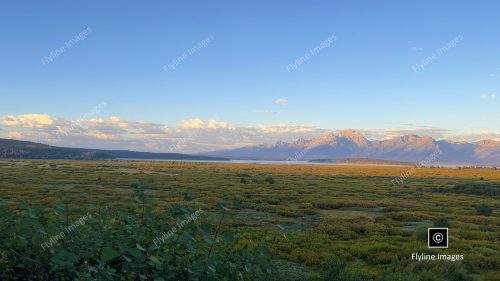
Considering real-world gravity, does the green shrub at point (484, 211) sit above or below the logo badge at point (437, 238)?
below

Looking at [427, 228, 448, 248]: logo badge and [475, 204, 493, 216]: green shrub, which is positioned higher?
[427, 228, 448, 248]: logo badge

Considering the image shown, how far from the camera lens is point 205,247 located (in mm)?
7430

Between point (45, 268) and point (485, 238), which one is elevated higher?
point (45, 268)

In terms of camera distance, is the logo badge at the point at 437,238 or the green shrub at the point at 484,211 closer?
the logo badge at the point at 437,238

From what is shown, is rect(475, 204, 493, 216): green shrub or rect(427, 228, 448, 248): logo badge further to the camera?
rect(475, 204, 493, 216): green shrub

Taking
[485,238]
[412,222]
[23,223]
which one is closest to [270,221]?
[412,222]

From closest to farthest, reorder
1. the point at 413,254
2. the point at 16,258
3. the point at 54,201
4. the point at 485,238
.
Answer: the point at 16,258 < the point at 413,254 < the point at 485,238 < the point at 54,201

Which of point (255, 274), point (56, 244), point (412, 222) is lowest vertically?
point (412, 222)

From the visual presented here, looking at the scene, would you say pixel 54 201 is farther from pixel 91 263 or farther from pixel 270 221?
pixel 91 263

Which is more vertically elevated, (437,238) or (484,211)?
(437,238)

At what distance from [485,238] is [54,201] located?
30.1 m

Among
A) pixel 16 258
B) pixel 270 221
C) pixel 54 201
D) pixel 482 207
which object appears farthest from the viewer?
pixel 482 207

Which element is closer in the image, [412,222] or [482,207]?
[412,222]

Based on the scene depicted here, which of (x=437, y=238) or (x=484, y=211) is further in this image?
(x=484, y=211)
